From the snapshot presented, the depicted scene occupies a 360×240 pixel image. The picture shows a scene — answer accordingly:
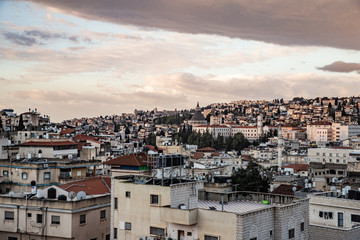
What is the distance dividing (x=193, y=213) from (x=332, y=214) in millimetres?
10795

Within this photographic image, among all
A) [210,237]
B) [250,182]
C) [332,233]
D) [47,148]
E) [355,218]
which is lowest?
[332,233]

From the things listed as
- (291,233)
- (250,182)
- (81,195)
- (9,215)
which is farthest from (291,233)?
(250,182)

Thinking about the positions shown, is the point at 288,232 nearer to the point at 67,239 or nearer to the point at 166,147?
the point at 67,239

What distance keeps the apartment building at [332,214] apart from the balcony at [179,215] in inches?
322

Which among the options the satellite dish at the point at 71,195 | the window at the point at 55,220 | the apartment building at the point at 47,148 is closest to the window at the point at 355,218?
the satellite dish at the point at 71,195

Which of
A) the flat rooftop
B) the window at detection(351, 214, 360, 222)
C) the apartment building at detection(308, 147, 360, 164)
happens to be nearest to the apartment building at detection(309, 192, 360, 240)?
the window at detection(351, 214, 360, 222)

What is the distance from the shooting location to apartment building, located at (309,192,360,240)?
22.6 meters

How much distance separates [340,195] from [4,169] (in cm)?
1895

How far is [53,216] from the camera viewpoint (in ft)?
72.1

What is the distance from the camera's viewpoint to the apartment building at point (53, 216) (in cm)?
2184

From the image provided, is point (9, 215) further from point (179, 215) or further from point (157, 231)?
point (179, 215)

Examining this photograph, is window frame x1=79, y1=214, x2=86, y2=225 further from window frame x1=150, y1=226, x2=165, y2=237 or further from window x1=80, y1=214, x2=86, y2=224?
window frame x1=150, y1=226, x2=165, y2=237

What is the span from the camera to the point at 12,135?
60.7m

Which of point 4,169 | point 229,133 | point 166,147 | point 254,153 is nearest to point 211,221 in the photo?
point 4,169
